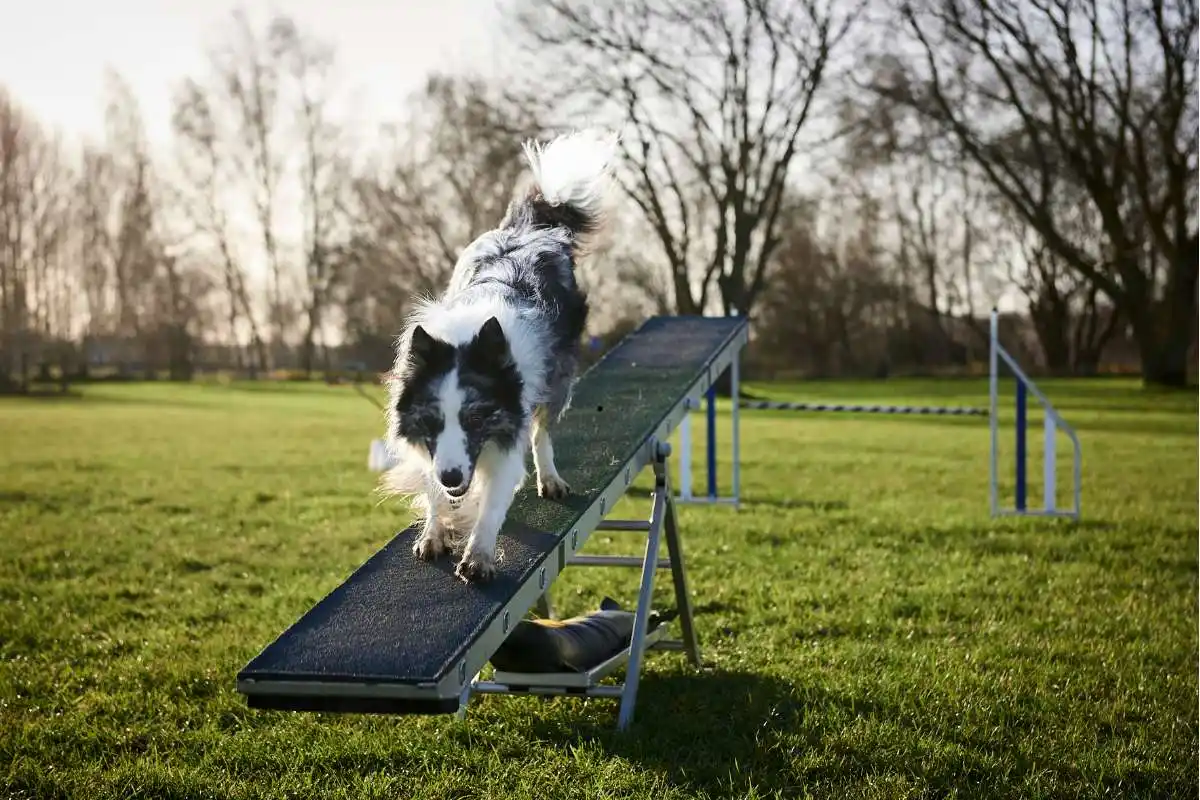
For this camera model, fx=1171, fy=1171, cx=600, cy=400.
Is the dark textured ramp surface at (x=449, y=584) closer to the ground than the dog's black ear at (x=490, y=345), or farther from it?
closer to the ground

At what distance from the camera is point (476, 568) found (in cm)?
449

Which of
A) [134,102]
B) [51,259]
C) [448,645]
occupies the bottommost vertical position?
[448,645]

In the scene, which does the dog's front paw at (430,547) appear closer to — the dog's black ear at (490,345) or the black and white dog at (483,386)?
the black and white dog at (483,386)

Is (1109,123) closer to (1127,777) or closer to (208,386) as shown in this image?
(1127,777)

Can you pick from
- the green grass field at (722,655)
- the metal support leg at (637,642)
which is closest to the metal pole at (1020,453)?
the green grass field at (722,655)

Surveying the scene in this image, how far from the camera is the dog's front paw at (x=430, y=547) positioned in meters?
4.88

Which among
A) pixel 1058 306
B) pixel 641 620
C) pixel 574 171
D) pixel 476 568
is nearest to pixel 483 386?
pixel 476 568

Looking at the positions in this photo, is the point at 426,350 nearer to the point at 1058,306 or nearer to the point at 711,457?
the point at 711,457

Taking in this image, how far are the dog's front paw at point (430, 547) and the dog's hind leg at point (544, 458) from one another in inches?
29.1

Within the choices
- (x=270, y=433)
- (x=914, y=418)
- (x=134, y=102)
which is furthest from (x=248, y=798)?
(x=134, y=102)

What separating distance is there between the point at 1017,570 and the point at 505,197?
2542 centimetres

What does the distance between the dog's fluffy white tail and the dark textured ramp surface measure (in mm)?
1113

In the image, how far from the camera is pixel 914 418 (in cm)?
2652

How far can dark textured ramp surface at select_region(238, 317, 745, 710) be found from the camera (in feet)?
12.5
